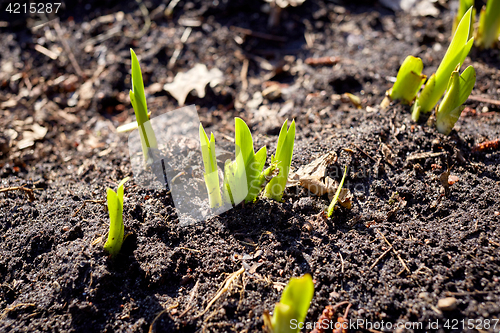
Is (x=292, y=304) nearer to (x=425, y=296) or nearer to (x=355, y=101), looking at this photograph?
(x=425, y=296)

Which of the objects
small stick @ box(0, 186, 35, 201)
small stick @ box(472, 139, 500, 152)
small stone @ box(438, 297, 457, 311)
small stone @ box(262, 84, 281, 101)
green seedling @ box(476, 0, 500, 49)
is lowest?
small stick @ box(0, 186, 35, 201)

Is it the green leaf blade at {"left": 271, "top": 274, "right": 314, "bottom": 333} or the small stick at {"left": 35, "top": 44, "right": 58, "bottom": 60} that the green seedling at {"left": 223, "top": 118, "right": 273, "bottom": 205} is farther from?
the small stick at {"left": 35, "top": 44, "right": 58, "bottom": 60}

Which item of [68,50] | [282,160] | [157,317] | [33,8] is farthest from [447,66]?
[33,8]

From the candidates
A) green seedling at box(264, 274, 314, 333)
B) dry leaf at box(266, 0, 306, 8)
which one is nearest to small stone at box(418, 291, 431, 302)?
green seedling at box(264, 274, 314, 333)

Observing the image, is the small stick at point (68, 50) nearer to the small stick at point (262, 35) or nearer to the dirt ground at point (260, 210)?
the dirt ground at point (260, 210)

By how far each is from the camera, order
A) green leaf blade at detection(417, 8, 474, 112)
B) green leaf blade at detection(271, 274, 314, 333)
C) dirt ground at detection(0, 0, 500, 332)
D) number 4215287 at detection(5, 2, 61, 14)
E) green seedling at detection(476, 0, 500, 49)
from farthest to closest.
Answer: number 4215287 at detection(5, 2, 61, 14), green seedling at detection(476, 0, 500, 49), green leaf blade at detection(417, 8, 474, 112), dirt ground at detection(0, 0, 500, 332), green leaf blade at detection(271, 274, 314, 333)

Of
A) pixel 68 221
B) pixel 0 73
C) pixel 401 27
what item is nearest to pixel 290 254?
pixel 68 221

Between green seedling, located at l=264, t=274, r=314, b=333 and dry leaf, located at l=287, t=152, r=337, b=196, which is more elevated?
green seedling, located at l=264, t=274, r=314, b=333

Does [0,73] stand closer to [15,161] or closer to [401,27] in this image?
[15,161]
